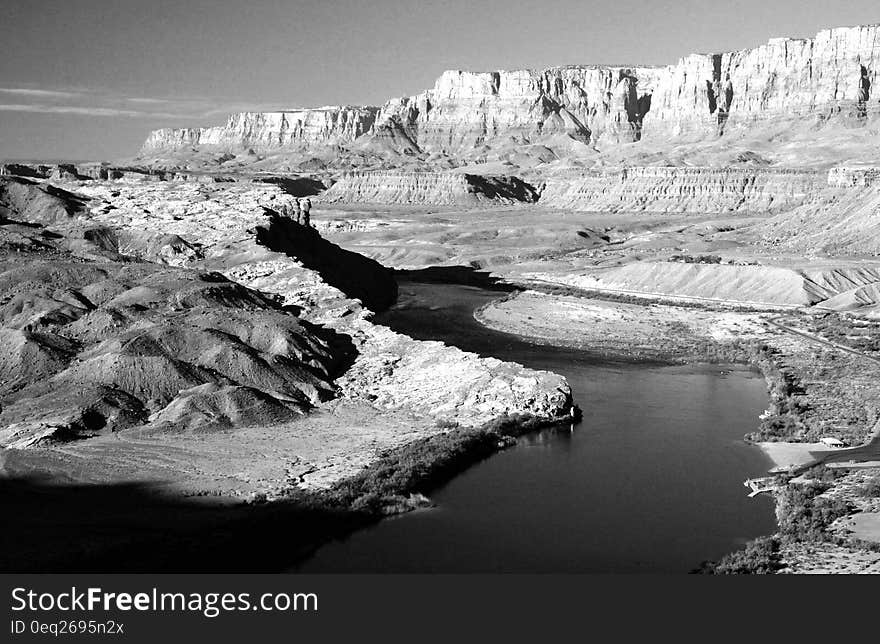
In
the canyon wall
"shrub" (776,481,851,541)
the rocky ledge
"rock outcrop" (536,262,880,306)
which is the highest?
the canyon wall

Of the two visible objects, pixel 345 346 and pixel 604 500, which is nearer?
pixel 604 500

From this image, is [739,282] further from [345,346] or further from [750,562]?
[750,562]

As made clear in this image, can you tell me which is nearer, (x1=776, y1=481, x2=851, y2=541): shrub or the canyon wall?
(x1=776, y1=481, x2=851, y2=541): shrub

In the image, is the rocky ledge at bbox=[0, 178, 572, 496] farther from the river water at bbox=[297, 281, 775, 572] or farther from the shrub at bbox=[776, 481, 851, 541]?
the shrub at bbox=[776, 481, 851, 541]

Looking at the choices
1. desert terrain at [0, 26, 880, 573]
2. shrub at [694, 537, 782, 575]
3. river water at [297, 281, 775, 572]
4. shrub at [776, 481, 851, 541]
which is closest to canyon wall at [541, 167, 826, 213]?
desert terrain at [0, 26, 880, 573]

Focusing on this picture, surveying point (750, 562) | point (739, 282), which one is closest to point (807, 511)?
point (750, 562)

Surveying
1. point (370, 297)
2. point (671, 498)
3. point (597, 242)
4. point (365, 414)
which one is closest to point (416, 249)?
point (597, 242)

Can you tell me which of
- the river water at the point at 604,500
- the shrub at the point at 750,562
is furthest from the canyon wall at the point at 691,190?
the shrub at the point at 750,562
